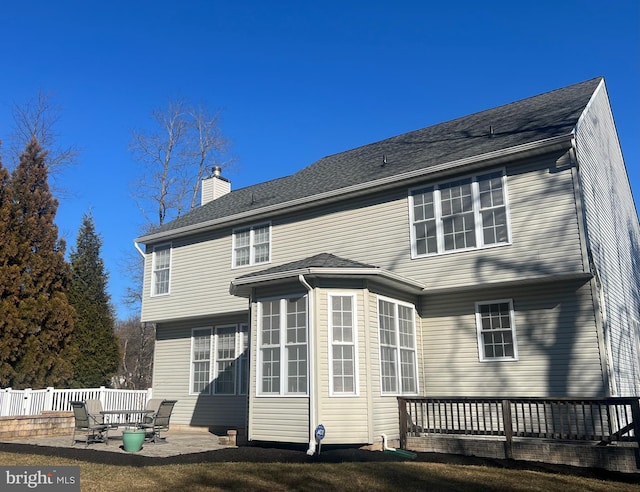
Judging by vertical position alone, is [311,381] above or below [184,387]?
above

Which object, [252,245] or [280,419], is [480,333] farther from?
[252,245]

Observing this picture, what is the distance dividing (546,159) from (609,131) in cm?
570

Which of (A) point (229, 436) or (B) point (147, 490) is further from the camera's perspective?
(A) point (229, 436)

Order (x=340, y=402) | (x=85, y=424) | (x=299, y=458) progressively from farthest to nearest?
(x=85, y=424)
(x=340, y=402)
(x=299, y=458)

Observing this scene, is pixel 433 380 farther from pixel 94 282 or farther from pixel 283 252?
pixel 94 282

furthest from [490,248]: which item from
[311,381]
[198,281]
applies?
[198,281]

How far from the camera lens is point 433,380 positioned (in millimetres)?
12445

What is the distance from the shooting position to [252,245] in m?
15.8

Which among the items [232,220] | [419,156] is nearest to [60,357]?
[232,220]

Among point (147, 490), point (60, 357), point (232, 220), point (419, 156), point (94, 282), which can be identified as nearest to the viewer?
point (147, 490)

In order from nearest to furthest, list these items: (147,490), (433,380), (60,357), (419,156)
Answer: (147,490) → (433,380) → (419,156) → (60,357)

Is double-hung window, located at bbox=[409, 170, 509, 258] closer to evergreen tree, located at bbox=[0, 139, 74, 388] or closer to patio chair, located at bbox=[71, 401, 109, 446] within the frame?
patio chair, located at bbox=[71, 401, 109, 446]

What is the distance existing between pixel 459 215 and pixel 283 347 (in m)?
4.85

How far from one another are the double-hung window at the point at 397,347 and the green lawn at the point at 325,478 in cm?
282
